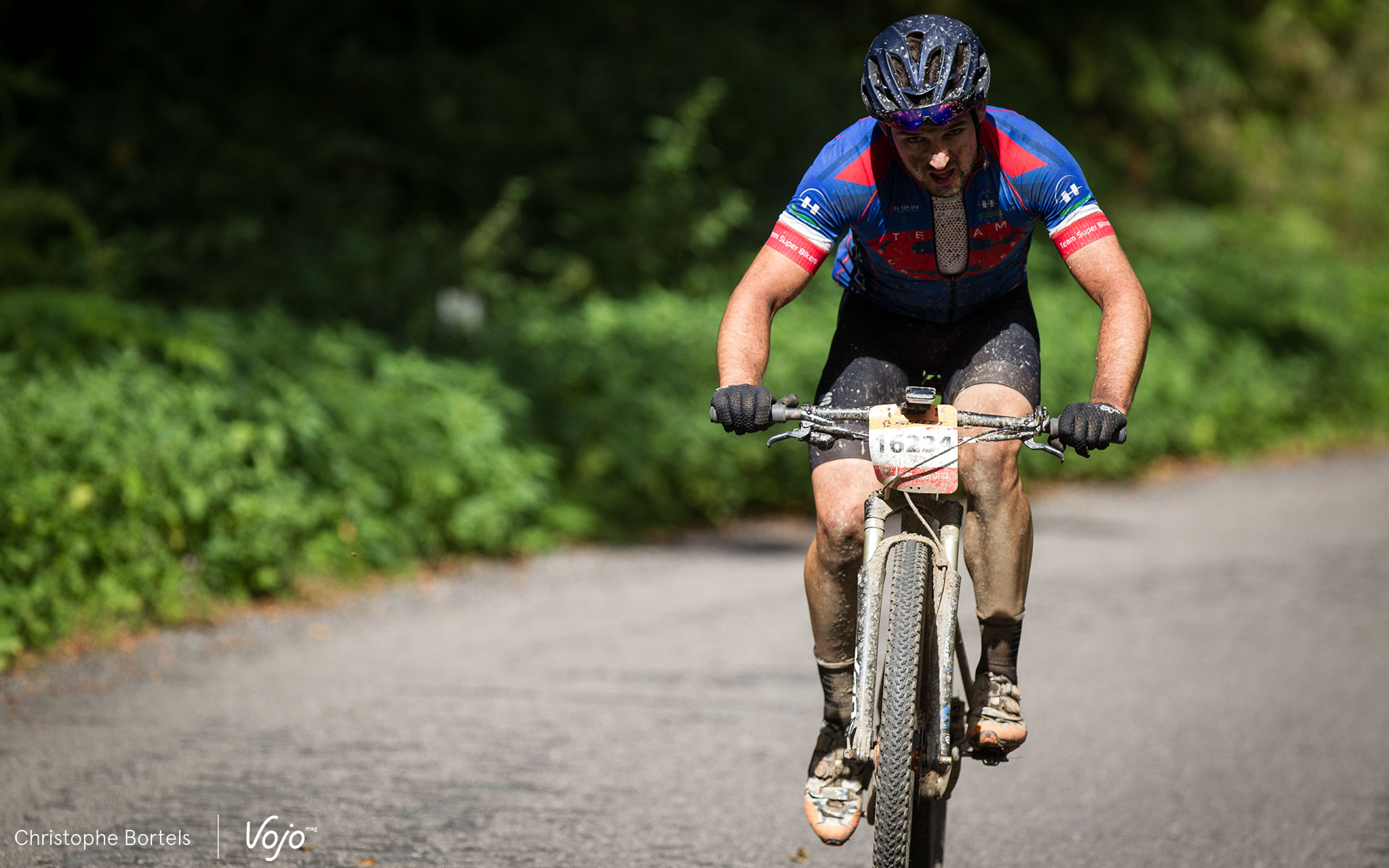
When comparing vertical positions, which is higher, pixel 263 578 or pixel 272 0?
pixel 272 0

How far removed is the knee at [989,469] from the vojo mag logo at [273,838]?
222 centimetres

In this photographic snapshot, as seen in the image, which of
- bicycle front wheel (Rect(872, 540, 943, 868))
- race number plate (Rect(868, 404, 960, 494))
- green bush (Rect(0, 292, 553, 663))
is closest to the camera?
bicycle front wheel (Rect(872, 540, 943, 868))

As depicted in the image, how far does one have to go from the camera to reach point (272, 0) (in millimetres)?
17953

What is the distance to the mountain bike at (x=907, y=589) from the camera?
372cm

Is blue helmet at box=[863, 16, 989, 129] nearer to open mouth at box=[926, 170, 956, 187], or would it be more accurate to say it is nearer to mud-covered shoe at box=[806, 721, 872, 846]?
open mouth at box=[926, 170, 956, 187]

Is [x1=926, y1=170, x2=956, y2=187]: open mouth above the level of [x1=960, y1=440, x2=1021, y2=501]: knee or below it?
above

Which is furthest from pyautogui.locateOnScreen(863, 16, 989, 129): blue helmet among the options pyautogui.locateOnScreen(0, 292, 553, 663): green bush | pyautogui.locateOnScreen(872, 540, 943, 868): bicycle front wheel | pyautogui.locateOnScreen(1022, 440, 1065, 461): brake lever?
pyautogui.locateOnScreen(0, 292, 553, 663): green bush

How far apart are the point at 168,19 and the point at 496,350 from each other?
309 inches

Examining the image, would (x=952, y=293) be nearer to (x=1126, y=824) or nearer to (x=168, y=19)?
(x=1126, y=824)

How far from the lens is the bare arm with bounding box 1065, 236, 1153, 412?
3.90 metres

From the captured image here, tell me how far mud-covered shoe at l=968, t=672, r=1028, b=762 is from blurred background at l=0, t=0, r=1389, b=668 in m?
4.49

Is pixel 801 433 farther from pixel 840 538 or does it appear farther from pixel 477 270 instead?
pixel 477 270

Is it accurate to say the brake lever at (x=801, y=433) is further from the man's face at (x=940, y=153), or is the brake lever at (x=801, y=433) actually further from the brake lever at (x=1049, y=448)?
the man's face at (x=940, y=153)

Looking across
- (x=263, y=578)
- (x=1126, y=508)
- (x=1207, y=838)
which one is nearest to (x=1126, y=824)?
(x=1207, y=838)
